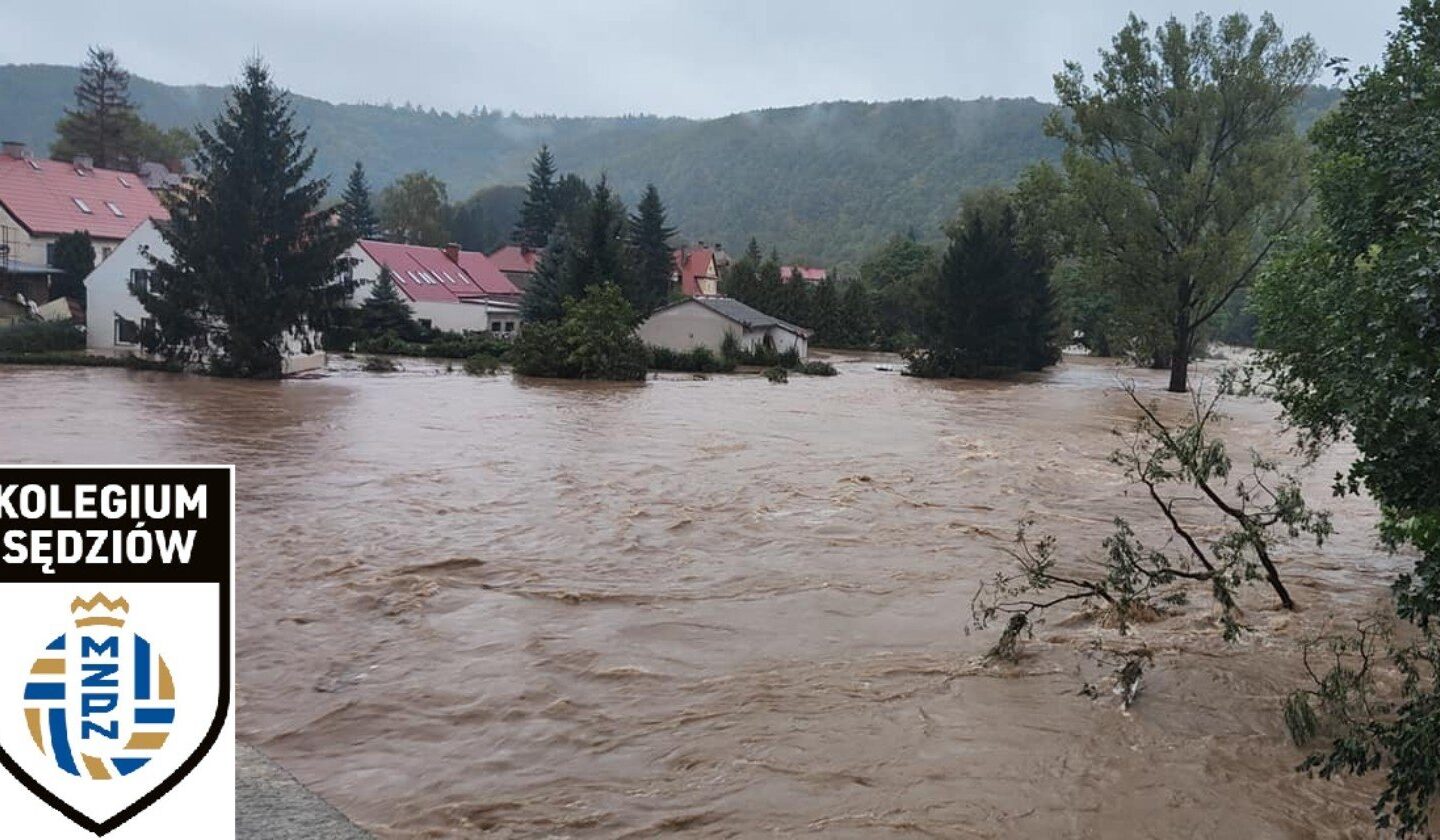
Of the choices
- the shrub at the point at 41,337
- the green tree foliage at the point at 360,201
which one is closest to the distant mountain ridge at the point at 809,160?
the green tree foliage at the point at 360,201

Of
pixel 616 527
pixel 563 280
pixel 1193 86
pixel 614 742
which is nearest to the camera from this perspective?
pixel 614 742

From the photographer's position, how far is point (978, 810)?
20.4 feet

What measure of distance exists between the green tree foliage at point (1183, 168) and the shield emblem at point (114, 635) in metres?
39.5

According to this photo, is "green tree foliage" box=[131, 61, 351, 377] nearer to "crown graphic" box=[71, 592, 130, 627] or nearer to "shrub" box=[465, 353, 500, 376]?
"shrub" box=[465, 353, 500, 376]

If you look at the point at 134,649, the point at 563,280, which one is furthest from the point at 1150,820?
the point at 563,280

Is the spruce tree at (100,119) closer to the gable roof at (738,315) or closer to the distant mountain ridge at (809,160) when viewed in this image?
the gable roof at (738,315)

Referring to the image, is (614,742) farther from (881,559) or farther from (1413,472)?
(881,559)

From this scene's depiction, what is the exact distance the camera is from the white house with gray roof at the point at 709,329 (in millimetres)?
51438

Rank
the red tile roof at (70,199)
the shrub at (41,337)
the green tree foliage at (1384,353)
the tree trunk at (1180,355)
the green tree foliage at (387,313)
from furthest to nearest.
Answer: the green tree foliage at (387,313), the red tile roof at (70,199), the tree trunk at (1180,355), the shrub at (41,337), the green tree foliage at (1384,353)

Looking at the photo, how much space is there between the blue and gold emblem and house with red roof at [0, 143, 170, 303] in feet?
170

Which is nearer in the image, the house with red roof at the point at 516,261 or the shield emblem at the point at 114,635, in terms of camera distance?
the shield emblem at the point at 114,635

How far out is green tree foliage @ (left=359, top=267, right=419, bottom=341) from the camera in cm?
5188

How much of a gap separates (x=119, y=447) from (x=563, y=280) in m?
29.0

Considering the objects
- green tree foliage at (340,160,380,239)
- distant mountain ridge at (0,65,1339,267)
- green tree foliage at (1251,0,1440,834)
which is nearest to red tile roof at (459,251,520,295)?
green tree foliage at (340,160,380,239)
